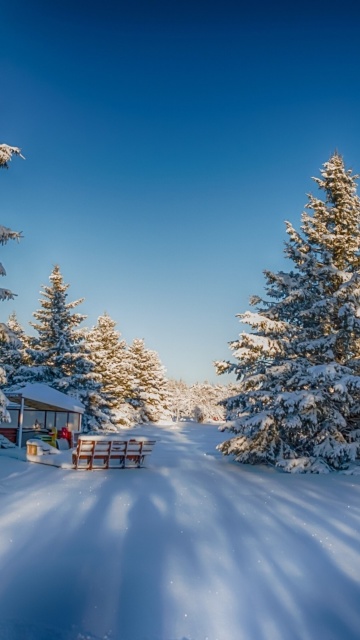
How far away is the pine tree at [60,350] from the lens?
31062mm

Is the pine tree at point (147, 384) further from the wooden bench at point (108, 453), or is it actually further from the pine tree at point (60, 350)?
the wooden bench at point (108, 453)

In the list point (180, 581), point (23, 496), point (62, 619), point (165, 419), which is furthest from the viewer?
point (165, 419)

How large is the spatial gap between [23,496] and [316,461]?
877cm

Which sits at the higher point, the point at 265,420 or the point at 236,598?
the point at 265,420

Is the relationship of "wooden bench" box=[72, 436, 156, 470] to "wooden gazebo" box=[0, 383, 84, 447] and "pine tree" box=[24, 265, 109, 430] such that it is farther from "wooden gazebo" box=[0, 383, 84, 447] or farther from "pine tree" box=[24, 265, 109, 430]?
"pine tree" box=[24, 265, 109, 430]

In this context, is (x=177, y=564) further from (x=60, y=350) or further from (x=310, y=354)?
(x=60, y=350)

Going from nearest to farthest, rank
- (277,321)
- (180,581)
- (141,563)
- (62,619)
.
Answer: (62,619) < (180,581) < (141,563) < (277,321)

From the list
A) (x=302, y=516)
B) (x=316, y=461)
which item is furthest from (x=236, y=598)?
(x=316, y=461)

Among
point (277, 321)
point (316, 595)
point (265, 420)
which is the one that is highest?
point (277, 321)

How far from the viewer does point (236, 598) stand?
5207mm

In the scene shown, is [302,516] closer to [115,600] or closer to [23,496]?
[115,600]

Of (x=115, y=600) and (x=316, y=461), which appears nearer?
(x=115, y=600)

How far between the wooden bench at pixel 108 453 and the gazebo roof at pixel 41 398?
8.03 meters

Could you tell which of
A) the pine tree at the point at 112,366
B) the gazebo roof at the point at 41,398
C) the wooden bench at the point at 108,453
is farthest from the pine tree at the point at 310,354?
the pine tree at the point at 112,366
